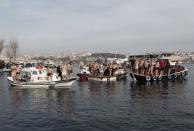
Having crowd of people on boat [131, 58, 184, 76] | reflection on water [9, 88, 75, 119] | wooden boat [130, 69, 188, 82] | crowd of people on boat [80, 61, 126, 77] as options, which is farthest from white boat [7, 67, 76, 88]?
crowd of people on boat [131, 58, 184, 76]

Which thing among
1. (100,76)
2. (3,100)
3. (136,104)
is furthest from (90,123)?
(100,76)

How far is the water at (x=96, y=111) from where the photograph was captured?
957 inches

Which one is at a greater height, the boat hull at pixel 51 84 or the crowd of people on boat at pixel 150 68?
the crowd of people on boat at pixel 150 68

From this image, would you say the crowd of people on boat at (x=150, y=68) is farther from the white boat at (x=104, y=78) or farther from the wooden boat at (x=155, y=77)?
the white boat at (x=104, y=78)

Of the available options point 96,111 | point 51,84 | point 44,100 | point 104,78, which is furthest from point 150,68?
point 96,111

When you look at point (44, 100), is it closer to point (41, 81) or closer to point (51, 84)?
point (51, 84)

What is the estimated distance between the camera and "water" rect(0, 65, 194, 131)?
2431cm

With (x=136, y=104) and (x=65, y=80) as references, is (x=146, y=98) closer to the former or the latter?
(x=136, y=104)

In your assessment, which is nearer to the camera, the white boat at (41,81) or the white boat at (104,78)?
the white boat at (41,81)

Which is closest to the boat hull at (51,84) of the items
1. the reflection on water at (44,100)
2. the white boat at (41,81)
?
the white boat at (41,81)

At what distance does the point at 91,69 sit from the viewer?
62.4 meters

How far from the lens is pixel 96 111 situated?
2933 centimetres

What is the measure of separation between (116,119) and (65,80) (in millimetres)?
21135

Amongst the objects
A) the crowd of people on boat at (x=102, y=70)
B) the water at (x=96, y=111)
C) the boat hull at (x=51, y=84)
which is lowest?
the water at (x=96, y=111)
